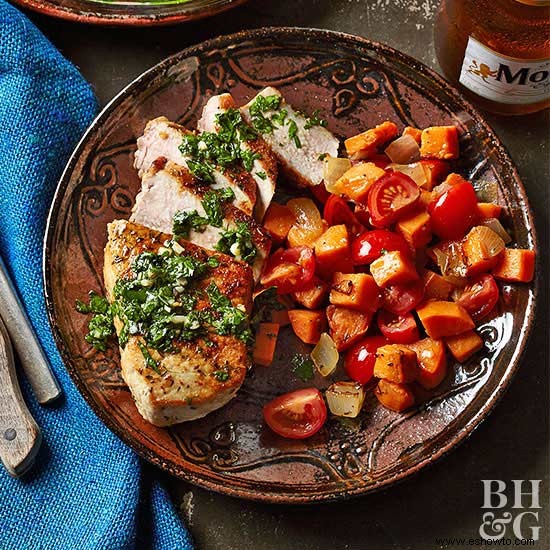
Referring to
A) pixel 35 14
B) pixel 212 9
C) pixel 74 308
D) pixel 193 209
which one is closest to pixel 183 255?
pixel 193 209

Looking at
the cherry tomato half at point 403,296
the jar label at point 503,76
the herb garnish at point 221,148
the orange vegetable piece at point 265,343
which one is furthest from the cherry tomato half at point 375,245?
the jar label at point 503,76

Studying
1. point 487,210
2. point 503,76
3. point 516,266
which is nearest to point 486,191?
point 487,210

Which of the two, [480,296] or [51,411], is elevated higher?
[480,296]

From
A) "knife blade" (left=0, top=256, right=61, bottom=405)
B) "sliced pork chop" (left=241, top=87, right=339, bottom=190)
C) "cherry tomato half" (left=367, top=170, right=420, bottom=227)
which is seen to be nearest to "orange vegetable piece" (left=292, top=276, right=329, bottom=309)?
"cherry tomato half" (left=367, top=170, right=420, bottom=227)

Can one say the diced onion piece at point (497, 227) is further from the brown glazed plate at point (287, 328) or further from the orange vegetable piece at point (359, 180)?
the orange vegetable piece at point (359, 180)

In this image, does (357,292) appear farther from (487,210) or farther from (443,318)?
(487,210)

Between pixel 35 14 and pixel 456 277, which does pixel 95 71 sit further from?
pixel 456 277
